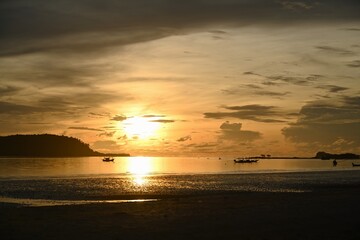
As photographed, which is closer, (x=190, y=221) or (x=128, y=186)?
(x=190, y=221)

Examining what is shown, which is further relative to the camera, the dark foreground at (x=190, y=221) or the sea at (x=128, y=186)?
the sea at (x=128, y=186)

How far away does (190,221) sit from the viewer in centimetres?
2383

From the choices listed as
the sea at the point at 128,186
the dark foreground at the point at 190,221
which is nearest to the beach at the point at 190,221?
the dark foreground at the point at 190,221

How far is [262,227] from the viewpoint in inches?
848

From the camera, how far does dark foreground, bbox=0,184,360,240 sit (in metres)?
19.6

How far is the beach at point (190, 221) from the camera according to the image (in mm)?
19609

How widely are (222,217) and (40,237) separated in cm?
1066

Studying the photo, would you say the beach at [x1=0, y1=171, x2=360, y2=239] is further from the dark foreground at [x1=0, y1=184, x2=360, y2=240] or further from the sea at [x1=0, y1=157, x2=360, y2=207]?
the sea at [x1=0, y1=157, x2=360, y2=207]

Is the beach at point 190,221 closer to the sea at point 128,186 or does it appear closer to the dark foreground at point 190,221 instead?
the dark foreground at point 190,221

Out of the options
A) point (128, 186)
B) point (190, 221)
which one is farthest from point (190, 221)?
point (128, 186)

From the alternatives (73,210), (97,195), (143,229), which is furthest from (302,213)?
(97,195)

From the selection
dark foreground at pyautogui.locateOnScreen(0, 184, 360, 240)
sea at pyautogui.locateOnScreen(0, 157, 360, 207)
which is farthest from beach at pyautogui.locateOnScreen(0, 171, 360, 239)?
sea at pyautogui.locateOnScreen(0, 157, 360, 207)

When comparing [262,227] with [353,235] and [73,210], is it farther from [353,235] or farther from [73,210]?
[73,210]

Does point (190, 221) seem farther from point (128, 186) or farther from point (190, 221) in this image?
point (128, 186)
